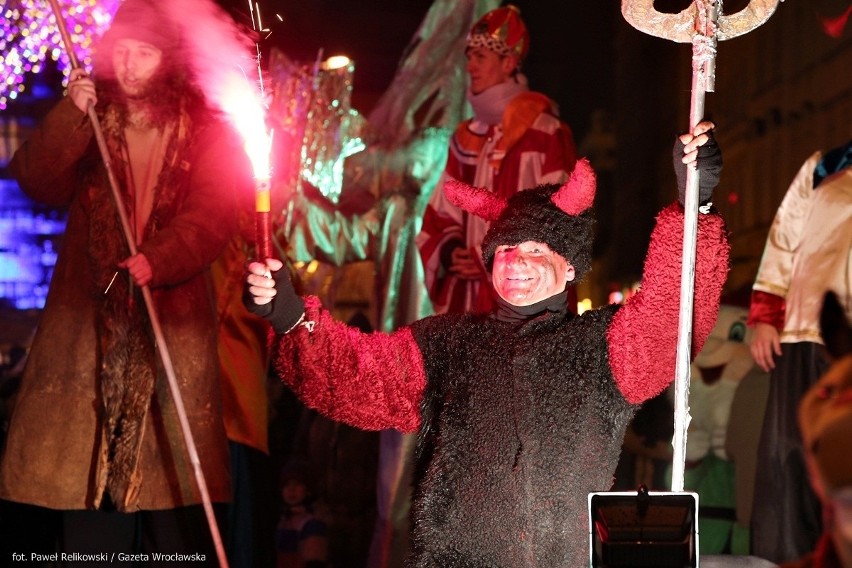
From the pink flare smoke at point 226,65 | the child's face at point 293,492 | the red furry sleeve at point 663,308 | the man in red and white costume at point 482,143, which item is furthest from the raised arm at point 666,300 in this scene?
the child's face at point 293,492

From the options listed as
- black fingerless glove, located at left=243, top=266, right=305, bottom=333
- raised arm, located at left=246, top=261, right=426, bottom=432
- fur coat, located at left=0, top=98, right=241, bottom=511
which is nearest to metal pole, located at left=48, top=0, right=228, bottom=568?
fur coat, located at left=0, top=98, right=241, bottom=511

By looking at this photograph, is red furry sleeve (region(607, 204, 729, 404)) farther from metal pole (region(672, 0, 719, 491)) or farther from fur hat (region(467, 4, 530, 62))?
fur hat (region(467, 4, 530, 62))

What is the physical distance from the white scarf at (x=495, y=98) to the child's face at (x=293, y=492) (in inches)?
75.1

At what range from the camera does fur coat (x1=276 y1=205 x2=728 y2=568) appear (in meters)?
3.03

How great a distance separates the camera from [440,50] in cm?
582

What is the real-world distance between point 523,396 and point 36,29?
2551mm

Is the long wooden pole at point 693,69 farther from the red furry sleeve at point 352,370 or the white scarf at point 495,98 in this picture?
the white scarf at point 495,98

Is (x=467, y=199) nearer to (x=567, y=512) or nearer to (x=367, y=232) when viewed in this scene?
(x=567, y=512)

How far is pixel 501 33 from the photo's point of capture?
5.23m

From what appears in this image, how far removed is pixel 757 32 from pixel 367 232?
6.87 feet

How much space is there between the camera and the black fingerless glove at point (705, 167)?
9.42 ft

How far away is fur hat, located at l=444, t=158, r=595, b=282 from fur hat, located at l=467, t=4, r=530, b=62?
6.67 feet

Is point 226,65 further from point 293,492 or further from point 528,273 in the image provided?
point 293,492

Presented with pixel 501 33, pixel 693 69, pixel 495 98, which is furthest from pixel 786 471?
pixel 501 33
